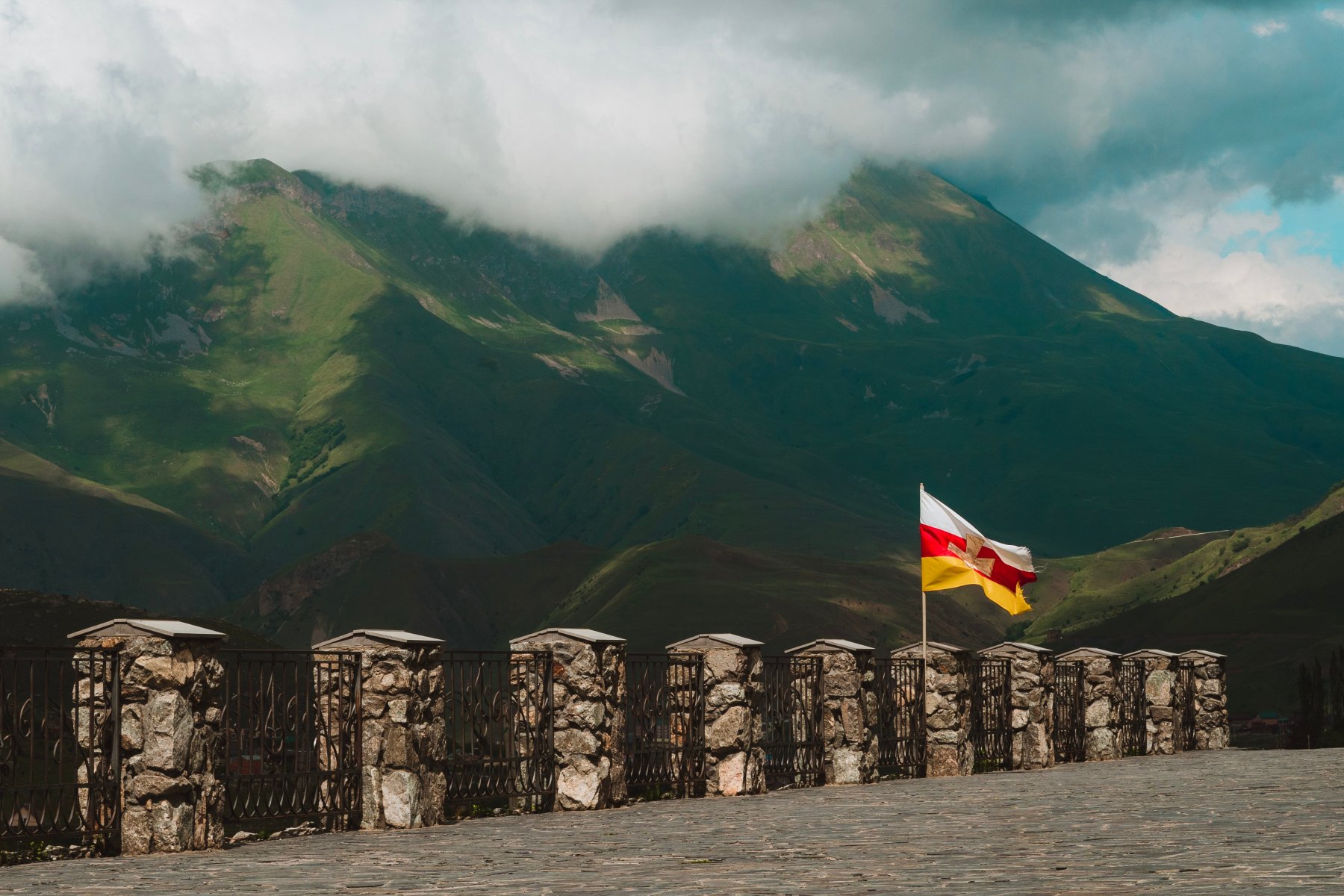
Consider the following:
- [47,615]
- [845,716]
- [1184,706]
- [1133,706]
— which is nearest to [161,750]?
[845,716]

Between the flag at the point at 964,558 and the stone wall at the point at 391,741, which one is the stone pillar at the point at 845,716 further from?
the stone wall at the point at 391,741

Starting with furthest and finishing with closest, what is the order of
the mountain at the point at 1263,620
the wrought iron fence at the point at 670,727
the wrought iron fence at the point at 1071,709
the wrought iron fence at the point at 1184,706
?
the mountain at the point at 1263,620
the wrought iron fence at the point at 1184,706
the wrought iron fence at the point at 1071,709
the wrought iron fence at the point at 670,727

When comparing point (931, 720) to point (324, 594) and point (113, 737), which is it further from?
point (324, 594)

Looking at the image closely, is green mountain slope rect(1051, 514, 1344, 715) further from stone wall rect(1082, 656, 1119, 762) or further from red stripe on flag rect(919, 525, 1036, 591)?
red stripe on flag rect(919, 525, 1036, 591)

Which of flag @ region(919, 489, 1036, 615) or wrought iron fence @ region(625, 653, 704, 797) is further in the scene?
flag @ region(919, 489, 1036, 615)

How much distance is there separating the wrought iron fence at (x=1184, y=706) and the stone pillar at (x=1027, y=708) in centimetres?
527

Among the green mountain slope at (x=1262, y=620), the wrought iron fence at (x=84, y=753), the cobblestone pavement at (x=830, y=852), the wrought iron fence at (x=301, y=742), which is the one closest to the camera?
the cobblestone pavement at (x=830, y=852)

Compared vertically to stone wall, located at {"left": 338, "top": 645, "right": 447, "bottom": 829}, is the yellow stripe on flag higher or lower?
higher

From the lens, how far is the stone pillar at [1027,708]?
25469 mm

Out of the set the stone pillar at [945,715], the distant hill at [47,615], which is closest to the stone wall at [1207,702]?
the stone pillar at [945,715]

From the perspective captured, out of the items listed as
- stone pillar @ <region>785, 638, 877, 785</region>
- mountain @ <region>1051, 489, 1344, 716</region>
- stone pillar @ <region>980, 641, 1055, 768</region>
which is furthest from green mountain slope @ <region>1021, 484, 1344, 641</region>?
stone pillar @ <region>785, 638, 877, 785</region>

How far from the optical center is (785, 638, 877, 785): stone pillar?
71.7 feet

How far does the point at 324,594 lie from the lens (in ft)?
517

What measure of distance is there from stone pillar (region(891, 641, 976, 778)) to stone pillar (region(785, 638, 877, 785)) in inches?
75.0
